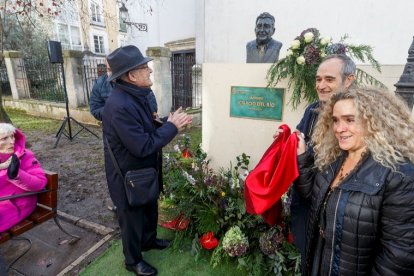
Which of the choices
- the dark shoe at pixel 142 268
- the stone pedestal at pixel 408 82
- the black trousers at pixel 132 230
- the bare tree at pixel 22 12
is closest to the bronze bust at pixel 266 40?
the stone pedestal at pixel 408 82

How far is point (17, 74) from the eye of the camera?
34.7 feet

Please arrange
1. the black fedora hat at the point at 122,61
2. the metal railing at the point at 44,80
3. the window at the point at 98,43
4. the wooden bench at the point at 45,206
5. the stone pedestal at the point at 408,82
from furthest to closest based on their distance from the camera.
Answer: the window at the point at 98,43
the metal railing at the point at 44,80
the wooden bench at the point at 45,206
the stone pedestal at the point at 408,82
the black fedora hat at the point at 122,61

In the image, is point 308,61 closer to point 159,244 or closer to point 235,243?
point 235,243

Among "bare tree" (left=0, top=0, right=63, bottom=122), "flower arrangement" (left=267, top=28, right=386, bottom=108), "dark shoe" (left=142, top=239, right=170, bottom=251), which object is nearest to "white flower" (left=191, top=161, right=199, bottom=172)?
"dark shoe" (left=142, top=239, right=170, bottom=251)

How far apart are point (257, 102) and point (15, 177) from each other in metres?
2.57

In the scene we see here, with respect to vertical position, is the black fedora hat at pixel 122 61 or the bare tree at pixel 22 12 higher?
the bare tree at pixel 22 12

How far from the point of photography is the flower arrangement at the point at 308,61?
2.42 meters

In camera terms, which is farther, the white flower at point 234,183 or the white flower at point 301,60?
the white flower at point 234,183

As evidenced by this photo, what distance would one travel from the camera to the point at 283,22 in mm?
→ 8539

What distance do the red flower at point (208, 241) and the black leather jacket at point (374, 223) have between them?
1.37 m

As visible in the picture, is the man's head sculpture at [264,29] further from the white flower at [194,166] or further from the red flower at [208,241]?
the red flower at [208,241]

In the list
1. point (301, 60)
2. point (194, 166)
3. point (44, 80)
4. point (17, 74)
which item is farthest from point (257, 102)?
point (17, 74)

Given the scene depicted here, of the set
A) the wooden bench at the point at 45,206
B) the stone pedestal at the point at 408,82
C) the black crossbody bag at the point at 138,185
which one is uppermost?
the stone pedestal at the point at 408,82

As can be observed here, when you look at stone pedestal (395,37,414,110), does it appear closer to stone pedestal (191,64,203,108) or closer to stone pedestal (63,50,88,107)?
stone pedestal (191,64,203,108)
